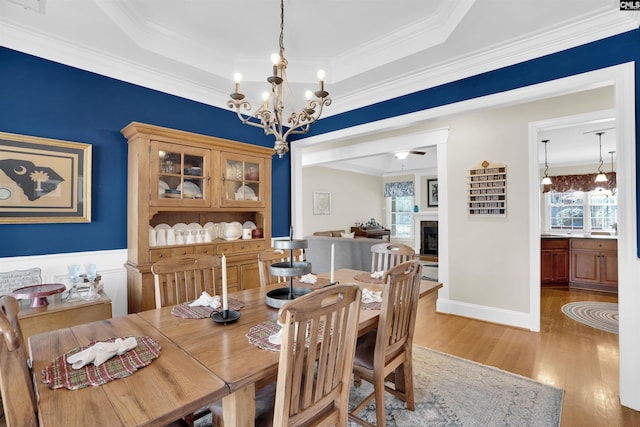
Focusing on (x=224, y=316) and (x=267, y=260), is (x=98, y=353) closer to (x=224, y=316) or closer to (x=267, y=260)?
(x=224, y=316)

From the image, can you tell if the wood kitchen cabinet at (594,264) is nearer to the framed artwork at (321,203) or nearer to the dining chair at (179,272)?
the framed artwork at (321,203)

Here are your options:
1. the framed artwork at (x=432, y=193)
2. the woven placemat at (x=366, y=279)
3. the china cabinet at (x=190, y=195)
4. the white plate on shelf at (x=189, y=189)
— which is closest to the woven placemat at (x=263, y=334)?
the woven placemat at (x=366, y=279)

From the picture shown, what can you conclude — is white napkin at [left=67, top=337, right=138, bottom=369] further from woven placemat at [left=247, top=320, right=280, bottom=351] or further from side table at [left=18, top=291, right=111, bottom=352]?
side table at [left=18, top=291, right=111, bottom=352]

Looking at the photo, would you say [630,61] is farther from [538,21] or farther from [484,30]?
[484,30]

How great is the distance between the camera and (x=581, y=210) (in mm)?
7762

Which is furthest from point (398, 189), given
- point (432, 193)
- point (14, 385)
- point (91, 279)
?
point (14, 385)

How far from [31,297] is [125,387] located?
169 centimetres

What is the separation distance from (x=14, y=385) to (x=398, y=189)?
9.65m

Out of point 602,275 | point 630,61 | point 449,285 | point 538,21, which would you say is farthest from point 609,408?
point 602,275

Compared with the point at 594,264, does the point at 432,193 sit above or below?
above

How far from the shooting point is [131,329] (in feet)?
4.90

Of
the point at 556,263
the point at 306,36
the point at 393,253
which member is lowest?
the point at 556,263

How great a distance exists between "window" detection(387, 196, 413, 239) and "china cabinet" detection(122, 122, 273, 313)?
6.96 metres

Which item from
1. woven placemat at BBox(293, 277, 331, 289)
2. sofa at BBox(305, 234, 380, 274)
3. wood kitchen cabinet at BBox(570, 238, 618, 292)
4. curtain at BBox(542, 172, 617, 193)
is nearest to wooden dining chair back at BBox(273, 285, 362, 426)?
woven placemat at BBox(293, 277, 331, 289)
